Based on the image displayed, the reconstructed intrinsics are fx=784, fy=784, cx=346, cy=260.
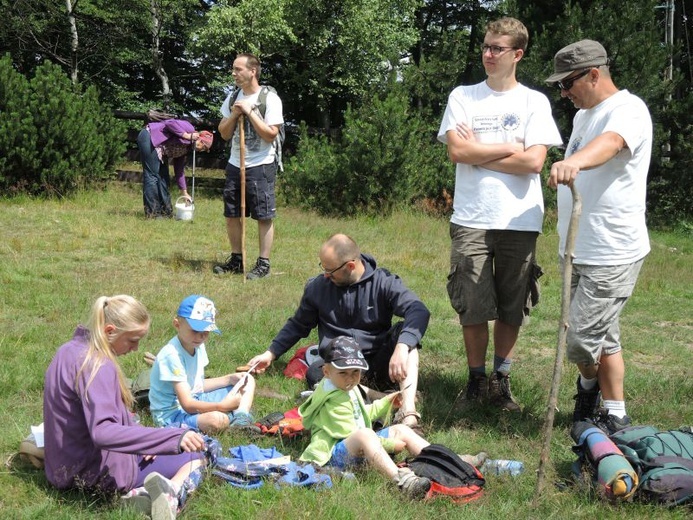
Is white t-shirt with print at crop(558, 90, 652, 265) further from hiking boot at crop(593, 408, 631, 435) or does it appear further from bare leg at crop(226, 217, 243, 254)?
bare leg at crop(226, 217, 243, 254)

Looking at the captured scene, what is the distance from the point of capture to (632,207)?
420 cm

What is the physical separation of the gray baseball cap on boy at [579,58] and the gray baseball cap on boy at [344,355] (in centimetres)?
180

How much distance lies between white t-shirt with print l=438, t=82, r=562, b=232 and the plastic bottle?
1381 millimetres

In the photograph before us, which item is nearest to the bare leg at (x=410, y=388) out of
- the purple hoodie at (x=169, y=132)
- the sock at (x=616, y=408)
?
the sock at (x=616, y=408)

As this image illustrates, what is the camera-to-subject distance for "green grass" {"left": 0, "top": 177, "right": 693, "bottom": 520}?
348 cm

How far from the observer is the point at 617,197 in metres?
4.18

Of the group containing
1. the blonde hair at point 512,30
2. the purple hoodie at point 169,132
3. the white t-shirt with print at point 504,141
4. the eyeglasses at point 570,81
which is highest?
the blonde hair at point 512,30

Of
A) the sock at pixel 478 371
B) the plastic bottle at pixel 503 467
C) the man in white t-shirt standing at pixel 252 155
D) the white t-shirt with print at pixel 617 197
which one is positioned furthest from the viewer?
the man in white t-shirt standing at pixel 252 155

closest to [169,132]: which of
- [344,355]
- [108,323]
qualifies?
[344,355]

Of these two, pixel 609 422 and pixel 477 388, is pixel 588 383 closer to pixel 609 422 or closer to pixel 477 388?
pixel 609 422

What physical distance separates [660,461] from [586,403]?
0.97m

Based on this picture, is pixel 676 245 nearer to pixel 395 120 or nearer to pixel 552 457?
pixel 395 120

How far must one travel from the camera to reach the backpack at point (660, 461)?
353cm

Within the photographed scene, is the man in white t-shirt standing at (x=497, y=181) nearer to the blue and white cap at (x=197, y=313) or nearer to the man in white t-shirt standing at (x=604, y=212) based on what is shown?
the man in white t-shirt standing at (x=604, y=212)
